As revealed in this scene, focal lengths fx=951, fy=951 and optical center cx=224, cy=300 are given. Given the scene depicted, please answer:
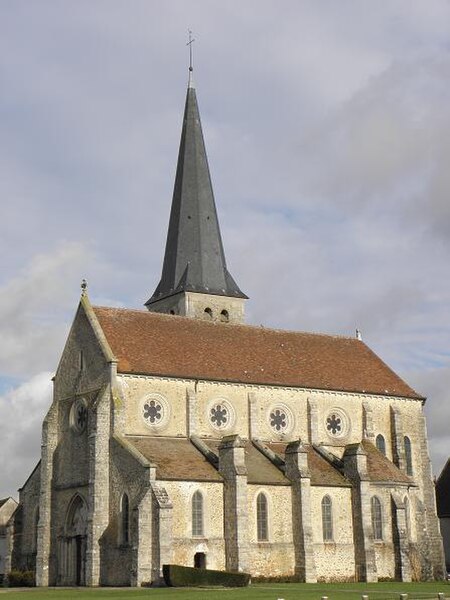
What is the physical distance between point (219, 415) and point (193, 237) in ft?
59.2

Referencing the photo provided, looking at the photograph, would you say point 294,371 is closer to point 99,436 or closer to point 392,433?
point 392,433

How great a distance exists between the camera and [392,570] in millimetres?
53406

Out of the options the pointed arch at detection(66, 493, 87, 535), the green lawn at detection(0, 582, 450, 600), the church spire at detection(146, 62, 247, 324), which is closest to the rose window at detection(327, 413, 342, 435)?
the church spire at detection(146, 62, 247, 324)

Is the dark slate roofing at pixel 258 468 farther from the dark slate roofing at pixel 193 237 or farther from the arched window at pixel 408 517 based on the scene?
the dark slate roofing at pixel 193 237

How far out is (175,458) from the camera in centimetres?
5084

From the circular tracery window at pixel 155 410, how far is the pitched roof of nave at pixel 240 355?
4.80 ft

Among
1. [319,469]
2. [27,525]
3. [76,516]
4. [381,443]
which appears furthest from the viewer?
[381,443]

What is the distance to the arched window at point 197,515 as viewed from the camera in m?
49.1

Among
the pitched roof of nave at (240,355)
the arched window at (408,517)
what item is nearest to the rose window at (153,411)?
the pitched roof of nave at (240,355)

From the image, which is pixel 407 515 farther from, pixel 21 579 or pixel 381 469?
pixel 21 579

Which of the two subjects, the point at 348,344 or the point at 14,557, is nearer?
the point at 14,557

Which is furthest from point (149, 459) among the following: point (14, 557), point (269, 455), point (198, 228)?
point (198, 228)

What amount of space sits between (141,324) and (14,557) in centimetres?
1584

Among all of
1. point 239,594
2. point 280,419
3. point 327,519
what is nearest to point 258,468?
point 327,519
